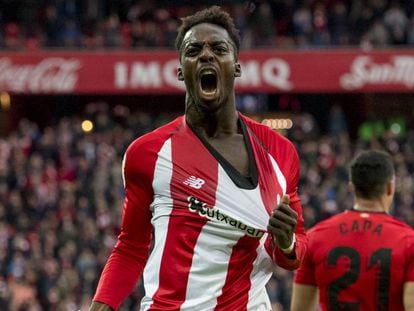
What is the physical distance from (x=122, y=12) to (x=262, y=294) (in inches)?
1001

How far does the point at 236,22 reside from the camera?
27.8 m

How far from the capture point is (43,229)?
20.2 m

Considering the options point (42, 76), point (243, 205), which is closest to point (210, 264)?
point (243, 205)

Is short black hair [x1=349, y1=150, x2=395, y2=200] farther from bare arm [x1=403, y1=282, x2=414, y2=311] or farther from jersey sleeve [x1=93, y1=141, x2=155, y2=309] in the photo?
jersey sleeve [x1=93, y1=141, x2=155, y2=309]

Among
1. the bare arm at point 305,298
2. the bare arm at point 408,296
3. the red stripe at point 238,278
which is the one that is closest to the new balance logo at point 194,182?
the red stripe at point 238,278

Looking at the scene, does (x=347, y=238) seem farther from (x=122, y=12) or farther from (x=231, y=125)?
(x=122, y=12)

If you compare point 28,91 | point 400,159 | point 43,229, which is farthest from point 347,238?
point 28,91

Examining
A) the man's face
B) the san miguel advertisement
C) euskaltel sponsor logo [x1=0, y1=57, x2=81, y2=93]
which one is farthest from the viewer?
the san miguel advertisement

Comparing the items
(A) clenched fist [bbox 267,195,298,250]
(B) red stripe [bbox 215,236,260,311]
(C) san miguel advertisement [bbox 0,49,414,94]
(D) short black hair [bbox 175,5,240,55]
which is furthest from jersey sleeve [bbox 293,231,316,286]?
(C) san miguel advertisement [bbox 0,49,414,94]

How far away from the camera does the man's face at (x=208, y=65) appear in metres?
4.75

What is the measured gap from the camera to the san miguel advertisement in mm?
28109

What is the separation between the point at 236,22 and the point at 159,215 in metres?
23.2

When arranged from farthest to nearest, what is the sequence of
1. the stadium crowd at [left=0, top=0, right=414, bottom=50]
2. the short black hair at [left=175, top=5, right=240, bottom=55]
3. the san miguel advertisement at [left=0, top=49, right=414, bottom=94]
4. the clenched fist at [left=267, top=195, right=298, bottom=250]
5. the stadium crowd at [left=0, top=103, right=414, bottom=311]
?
the stadium crowd at [left=0, top=0, right=414, bottom=50], the san miguel advertisement at [left=0, top=49, right=414, bottom=94], the stadium crowd at [left=0, top=103, right=414, bottom=311], the short black hair at [left=175, top=5, right=240, bottom=55], the clenched fist at [left=267, top=195, right=298, bottom=250]

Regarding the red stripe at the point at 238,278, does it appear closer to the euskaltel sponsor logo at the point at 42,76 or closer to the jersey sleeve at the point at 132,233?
the jersey sleeve at the point at 132,233
